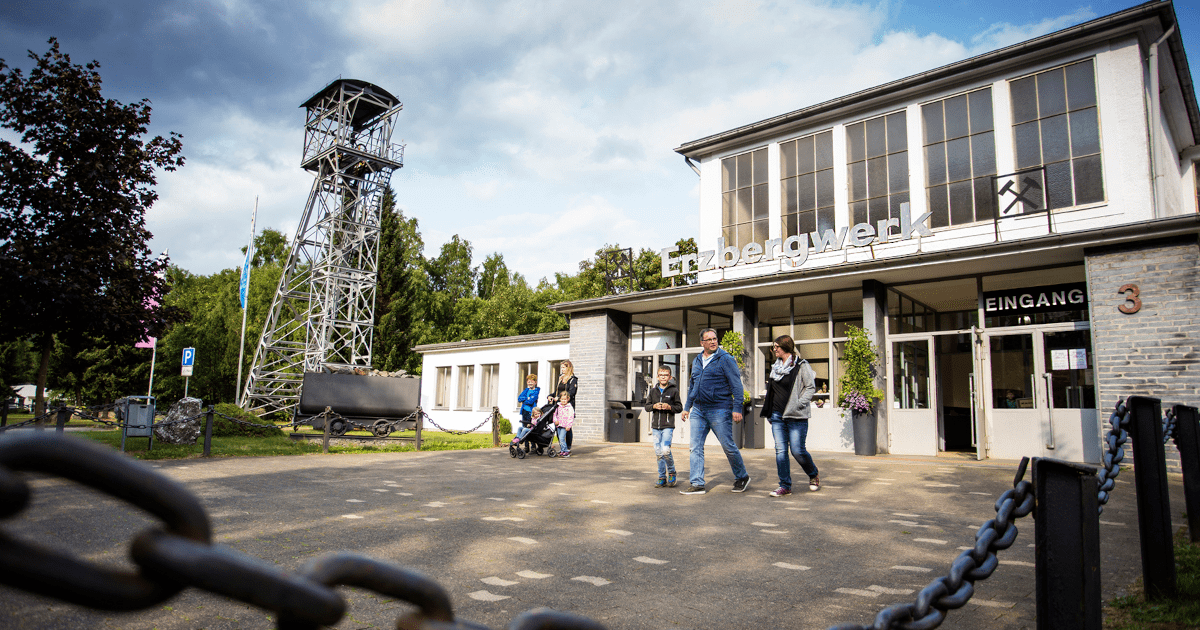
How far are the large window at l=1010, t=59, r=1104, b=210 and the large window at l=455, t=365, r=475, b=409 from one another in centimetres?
1978

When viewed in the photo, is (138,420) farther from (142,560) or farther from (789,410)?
(142,560)

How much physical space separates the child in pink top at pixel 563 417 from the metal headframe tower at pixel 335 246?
20316 millimetres

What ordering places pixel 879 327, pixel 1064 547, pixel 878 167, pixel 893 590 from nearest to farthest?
pixel 1064 547, pixel 893 590, pixel 879 327, pixel 878 167

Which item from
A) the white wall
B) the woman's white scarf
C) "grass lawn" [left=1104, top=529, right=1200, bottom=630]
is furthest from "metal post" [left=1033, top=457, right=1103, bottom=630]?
the white wall

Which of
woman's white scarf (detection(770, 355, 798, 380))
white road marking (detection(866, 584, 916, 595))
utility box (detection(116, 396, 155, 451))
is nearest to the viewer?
white road marking (detection(866, 584, 916, 595))

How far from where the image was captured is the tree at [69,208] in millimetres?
9602

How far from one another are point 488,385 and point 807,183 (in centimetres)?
1433

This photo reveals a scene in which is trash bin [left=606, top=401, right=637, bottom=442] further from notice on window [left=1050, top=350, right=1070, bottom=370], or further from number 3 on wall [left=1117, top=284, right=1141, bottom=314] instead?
number 3 on wall [left=1117, top=284, right=1141, bottom=314]

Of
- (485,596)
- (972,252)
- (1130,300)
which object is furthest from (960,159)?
(485,596)

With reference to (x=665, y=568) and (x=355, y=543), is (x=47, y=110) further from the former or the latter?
(x=665, y=568)

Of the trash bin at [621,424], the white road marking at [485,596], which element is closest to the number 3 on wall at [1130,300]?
the trash bin at [621,424]

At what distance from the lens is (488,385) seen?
26.0 m

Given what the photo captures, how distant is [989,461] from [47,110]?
16.3 m

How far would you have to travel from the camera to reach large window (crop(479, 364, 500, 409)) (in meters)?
25.8
